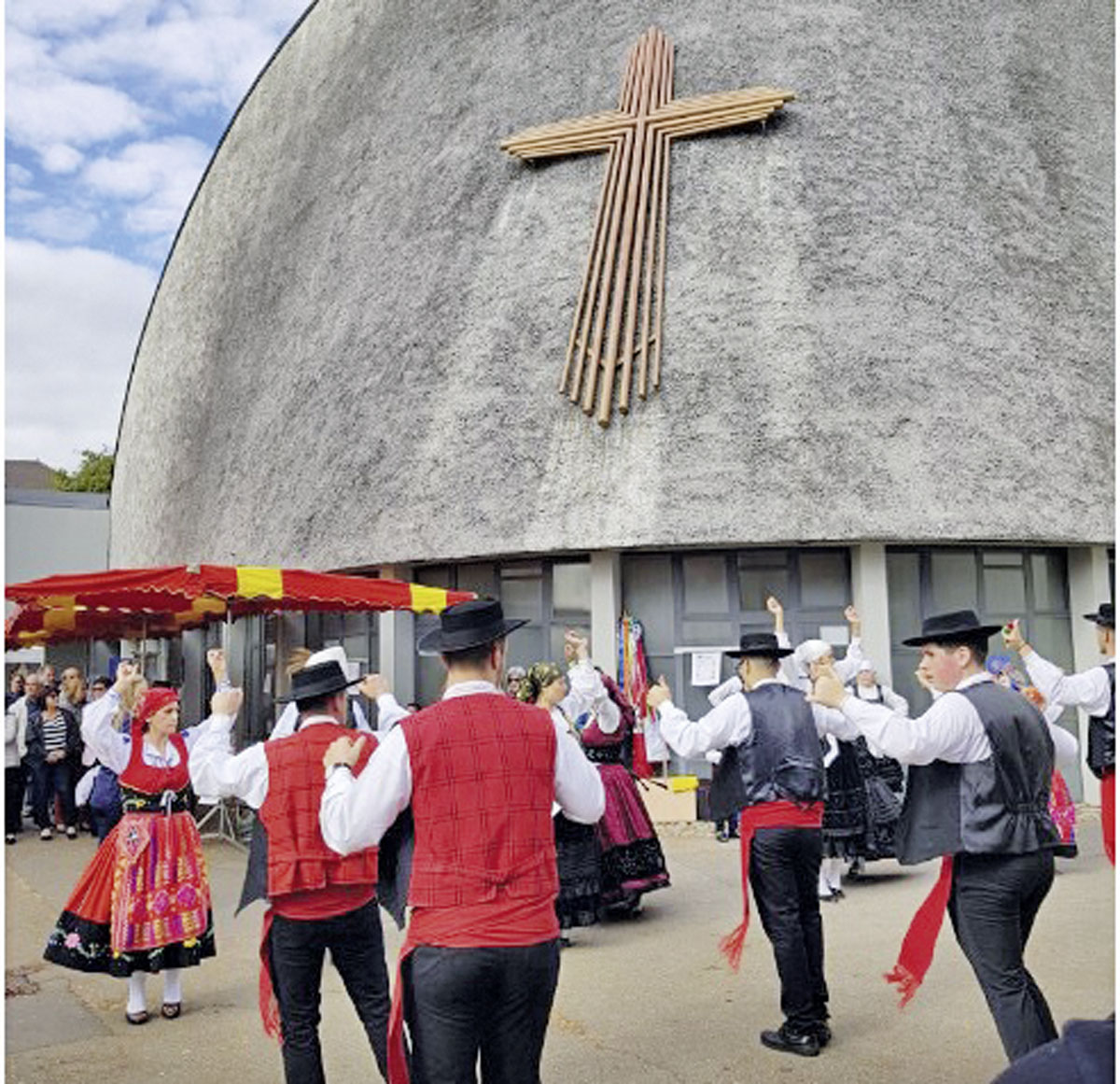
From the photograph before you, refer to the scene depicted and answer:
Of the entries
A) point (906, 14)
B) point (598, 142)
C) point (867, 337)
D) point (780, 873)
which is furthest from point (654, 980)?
point (906, 14)

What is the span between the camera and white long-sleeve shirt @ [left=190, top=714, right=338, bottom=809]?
435cm

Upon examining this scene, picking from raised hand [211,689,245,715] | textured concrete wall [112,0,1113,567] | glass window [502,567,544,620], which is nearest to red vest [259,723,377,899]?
raised hand [211,689,245,715]

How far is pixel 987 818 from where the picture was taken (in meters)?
4.07

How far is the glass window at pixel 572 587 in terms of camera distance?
13.6 meters

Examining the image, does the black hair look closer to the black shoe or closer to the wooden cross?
the black shoe

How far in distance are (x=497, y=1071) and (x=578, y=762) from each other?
0.89 m

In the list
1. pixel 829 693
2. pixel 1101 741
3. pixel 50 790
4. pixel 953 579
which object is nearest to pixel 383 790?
pixel 829 693

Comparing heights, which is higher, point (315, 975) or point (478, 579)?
point (478, 579)

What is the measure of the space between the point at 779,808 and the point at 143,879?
10.3ft

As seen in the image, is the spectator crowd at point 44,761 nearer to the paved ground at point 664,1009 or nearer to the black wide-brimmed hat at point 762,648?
the paved ground at point 664,1009

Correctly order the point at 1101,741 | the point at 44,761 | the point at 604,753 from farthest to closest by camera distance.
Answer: the point at 44,761
the point at 604,753
the point at 1101,741

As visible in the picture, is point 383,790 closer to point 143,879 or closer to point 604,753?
point 143,879

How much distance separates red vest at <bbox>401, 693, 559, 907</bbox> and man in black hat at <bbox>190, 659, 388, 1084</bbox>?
0.95 m

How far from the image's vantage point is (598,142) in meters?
14.2
